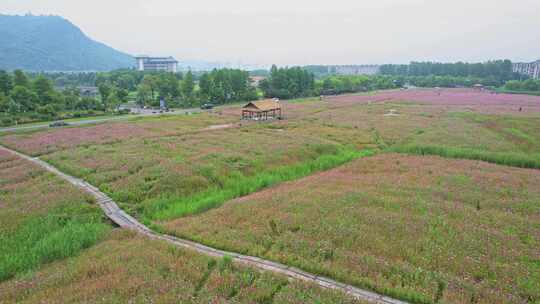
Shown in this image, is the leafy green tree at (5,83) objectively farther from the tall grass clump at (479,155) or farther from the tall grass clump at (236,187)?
the tall grass clump at (479,155)

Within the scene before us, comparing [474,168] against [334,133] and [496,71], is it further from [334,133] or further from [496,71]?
[496,71]

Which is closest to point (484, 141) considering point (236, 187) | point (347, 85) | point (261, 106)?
point (236, 187)

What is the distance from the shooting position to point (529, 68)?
174500 mm

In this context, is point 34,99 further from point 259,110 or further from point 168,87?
point 259,110

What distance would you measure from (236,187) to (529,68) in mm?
218462

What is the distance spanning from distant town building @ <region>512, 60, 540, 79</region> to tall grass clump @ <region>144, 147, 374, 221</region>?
627 feet

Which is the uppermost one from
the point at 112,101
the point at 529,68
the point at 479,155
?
the point at 529,68

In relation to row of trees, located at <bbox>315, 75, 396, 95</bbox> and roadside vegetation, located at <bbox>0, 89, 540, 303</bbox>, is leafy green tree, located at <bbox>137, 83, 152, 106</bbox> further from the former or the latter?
row of trees, located at <bbox>315, 75, 396, 95</bbox>

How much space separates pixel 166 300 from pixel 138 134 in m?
32.6

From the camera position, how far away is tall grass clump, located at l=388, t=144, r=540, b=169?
2481cm

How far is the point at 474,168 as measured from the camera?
74.0ft

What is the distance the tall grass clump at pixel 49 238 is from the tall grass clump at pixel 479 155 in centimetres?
2593

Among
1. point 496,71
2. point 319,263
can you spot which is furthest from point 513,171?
point 496,71

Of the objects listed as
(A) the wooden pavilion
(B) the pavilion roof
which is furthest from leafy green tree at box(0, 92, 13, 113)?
(B) the pavilion roof
